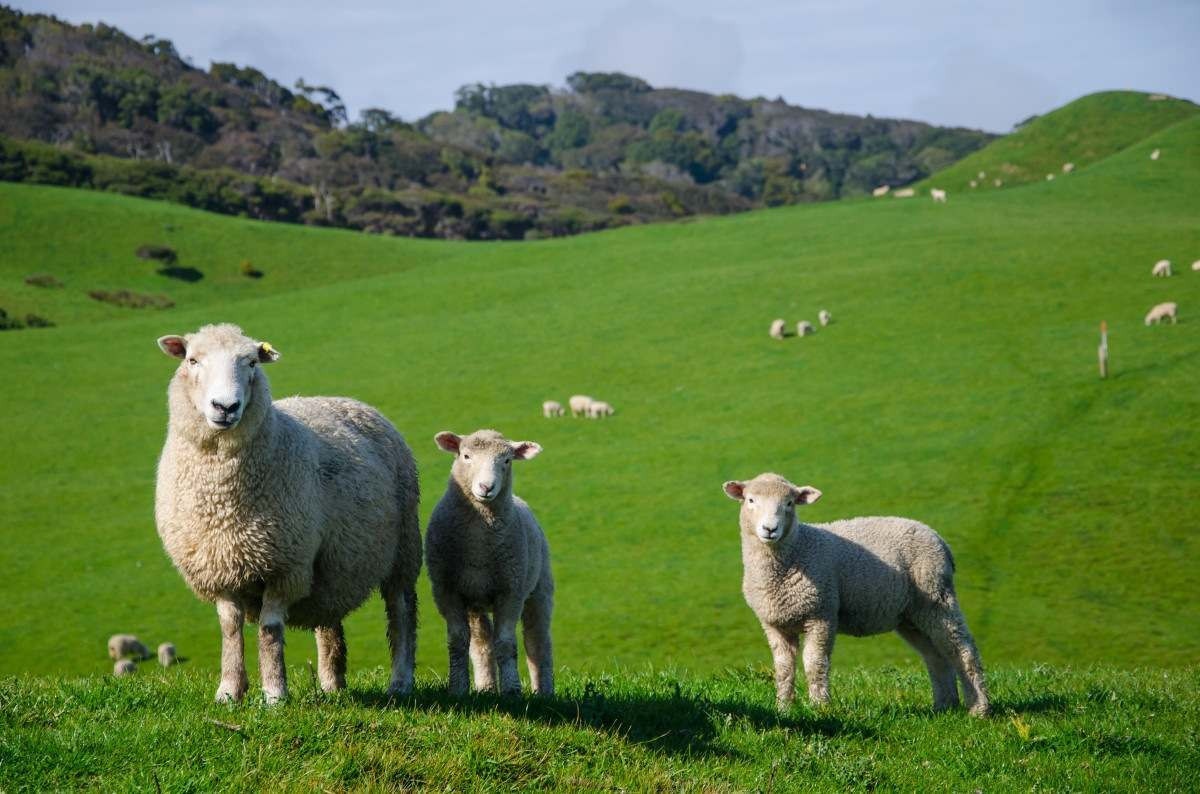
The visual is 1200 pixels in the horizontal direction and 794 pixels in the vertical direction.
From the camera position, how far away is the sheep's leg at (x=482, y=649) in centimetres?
948

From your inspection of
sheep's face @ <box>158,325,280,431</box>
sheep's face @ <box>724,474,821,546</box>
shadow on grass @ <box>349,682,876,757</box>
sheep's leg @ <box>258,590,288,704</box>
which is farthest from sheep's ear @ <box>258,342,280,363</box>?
sheep's face @ <box>724,474,821,546</box>

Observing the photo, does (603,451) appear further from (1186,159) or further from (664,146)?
(664,146)

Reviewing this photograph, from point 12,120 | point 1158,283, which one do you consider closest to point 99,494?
point 1158,283

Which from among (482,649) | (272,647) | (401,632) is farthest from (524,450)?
(272,647)

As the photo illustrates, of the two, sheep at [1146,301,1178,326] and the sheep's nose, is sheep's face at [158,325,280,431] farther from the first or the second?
sheep at [1146,301,1178,326]

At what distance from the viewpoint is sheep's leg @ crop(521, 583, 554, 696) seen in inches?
399

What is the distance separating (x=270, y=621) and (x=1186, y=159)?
81066mm

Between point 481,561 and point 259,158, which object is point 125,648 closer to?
point 481,561

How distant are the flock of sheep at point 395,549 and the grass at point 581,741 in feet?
1.56

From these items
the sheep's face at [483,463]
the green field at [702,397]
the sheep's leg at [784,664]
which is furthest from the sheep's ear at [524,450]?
the green field at [702,397]

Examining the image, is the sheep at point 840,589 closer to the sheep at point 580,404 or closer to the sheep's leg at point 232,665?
the sheep's leg at point 232,665

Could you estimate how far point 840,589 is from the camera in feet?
33.5

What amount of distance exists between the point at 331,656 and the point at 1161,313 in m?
41.5

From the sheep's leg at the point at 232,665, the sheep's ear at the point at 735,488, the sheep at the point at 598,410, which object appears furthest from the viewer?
the sheep at the point at 598,410
